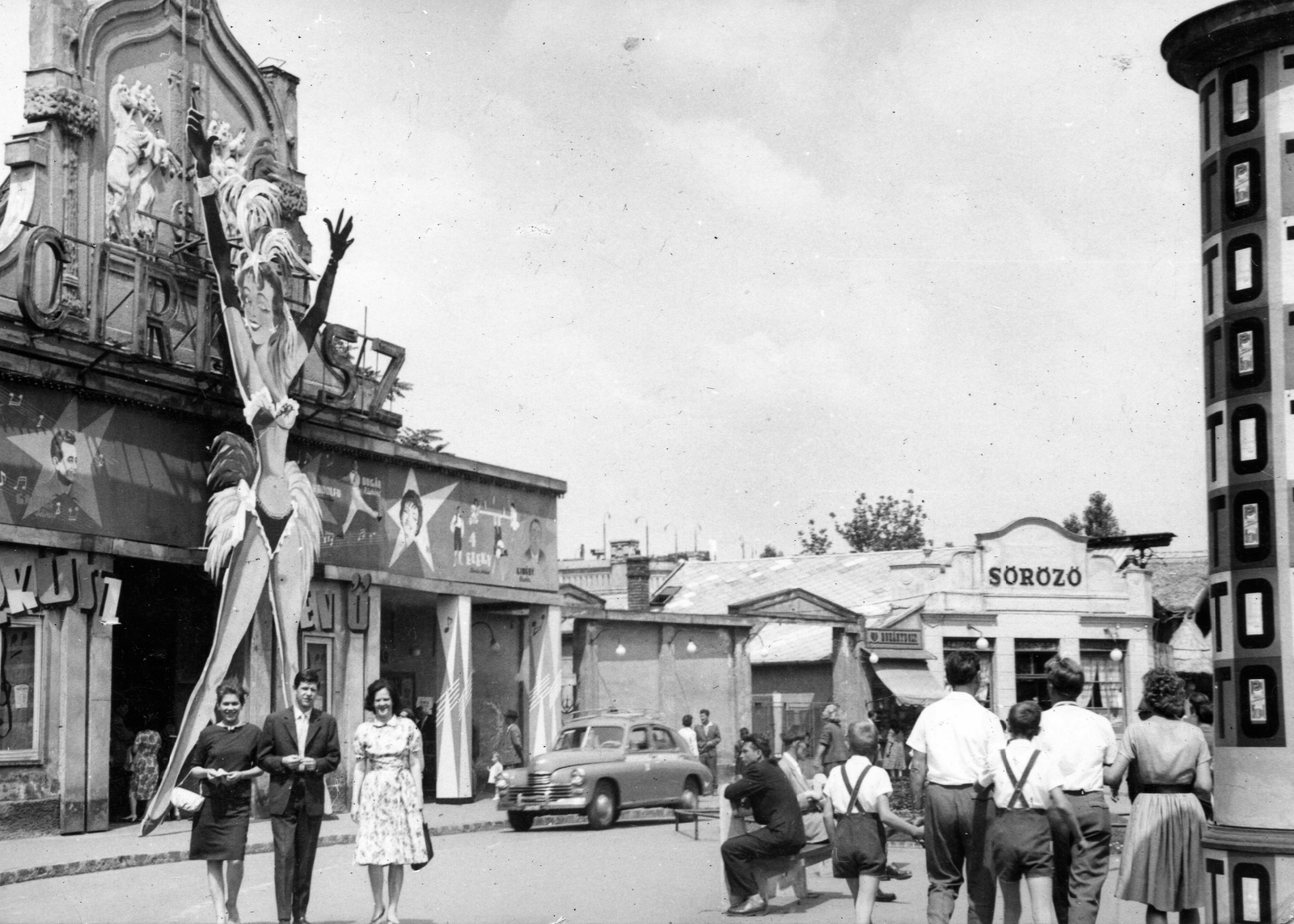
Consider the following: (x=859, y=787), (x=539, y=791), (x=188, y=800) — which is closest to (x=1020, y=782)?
(x=859, y=787)

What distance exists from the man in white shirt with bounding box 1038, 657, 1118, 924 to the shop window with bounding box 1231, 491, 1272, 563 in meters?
1.92

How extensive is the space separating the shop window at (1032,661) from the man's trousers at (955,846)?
113ft

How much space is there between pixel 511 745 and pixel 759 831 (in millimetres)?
18337

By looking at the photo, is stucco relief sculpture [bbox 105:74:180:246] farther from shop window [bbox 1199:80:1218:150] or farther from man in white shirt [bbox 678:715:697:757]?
shop window [bbox 1199:80:1218:150]

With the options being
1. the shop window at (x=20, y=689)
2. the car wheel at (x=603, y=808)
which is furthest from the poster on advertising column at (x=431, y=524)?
the shop window at (x=20, y=689)

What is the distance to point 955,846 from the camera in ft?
34.9

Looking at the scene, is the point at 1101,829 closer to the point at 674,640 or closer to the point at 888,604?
the point at 674,640

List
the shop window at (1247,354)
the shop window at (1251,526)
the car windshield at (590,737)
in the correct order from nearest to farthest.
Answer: the shop window at (1251,526)
the shop window at (1247,354)
the car windshield at (590,737)

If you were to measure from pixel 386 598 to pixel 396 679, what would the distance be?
2652mm

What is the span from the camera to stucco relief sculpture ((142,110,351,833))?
23.9 meters

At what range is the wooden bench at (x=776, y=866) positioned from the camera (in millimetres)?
13734

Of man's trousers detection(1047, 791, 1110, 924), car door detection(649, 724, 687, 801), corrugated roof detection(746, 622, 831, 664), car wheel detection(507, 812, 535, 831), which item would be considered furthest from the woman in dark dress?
corrugated roof detection(746, 622, 831, 664)

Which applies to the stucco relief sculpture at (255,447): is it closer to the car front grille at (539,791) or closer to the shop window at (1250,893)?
the car front grille at (539,791)

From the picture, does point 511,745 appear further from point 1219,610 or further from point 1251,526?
point 1251,526
